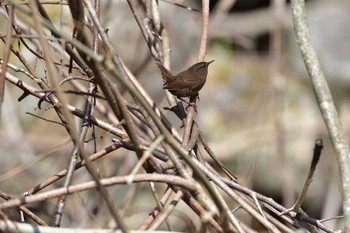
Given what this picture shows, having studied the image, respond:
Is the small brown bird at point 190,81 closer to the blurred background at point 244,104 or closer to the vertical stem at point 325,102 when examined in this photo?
the vertical stem at point 325,102

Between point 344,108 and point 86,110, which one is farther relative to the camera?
point 344,108

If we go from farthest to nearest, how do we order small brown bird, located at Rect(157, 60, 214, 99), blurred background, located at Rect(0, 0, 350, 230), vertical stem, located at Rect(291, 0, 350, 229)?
blurred background, located at Rect(0, 0, 350, 230), small brown bird, located at Rect(157, 60, 214, 99), vertical stem, located at Rect(291, 0, 350, 229)

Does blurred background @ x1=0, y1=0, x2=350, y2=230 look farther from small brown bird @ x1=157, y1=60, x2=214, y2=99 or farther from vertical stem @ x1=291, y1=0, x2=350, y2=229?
vertical stem @ x1=291, y1=0, x2=350, y2=229

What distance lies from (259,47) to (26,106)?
3553 mm

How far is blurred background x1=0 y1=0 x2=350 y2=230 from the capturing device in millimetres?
4078

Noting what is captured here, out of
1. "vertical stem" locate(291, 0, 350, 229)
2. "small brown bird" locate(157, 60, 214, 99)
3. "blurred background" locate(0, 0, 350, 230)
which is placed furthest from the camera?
"blurred background" locate(0, 0, 350, 230)

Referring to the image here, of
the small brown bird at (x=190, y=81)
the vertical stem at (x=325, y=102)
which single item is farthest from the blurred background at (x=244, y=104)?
the vertical stem at (x=325, y=102)

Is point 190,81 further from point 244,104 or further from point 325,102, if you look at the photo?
point 244,104

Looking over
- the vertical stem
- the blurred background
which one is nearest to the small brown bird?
the vertical stem

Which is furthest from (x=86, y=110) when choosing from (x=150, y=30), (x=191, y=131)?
(x=150, y=30)

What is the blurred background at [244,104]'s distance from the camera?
4078mm

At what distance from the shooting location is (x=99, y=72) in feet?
3.45

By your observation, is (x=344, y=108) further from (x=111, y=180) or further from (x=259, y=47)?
(x=111, y=180)

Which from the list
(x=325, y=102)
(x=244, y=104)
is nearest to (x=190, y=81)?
(x=325, y=102)
